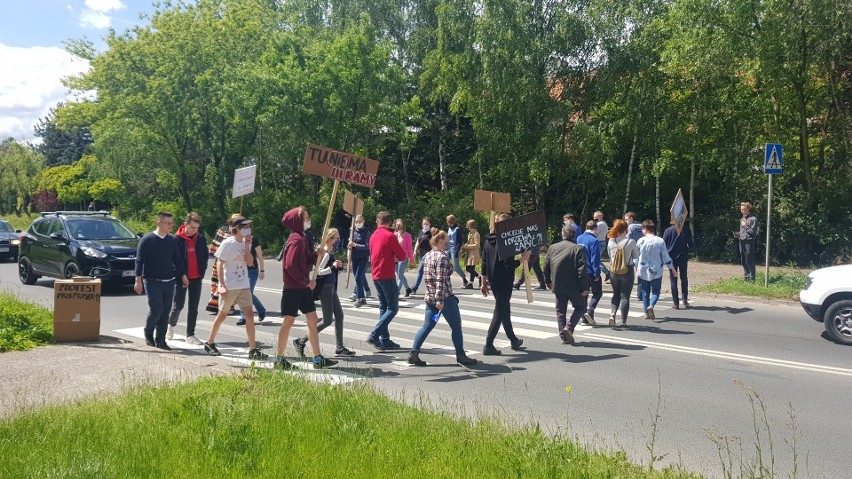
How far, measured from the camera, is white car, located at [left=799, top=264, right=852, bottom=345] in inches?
412

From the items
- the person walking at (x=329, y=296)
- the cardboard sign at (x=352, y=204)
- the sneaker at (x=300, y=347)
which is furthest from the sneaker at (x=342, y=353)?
the cardboard sign at (x=352, y=204)

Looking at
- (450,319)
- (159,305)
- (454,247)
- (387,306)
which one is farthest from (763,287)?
(159,305)

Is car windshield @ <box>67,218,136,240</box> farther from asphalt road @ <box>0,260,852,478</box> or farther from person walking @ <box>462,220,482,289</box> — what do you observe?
person walking @ <box>462,220,482,289</box>

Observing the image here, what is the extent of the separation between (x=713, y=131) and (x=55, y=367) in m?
21.9

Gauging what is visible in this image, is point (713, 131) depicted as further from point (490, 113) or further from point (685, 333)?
point (685, 333)

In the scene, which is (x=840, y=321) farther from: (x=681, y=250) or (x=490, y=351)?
(x=490, y=351)

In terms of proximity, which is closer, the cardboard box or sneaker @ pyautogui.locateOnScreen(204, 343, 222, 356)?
sneaker @ pyautogui.locateOnScreen(204, 343, 222, 356)

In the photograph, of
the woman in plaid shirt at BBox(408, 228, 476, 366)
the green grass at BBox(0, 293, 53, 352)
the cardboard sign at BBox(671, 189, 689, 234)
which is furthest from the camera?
the cardboard sign at BBox(671, 189, 689, 234)

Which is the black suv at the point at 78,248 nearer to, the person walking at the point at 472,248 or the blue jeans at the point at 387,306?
the person walking at the point at 472,248

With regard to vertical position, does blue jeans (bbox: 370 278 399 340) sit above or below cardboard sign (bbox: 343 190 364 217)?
below

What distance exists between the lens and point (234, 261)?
9.23 meters

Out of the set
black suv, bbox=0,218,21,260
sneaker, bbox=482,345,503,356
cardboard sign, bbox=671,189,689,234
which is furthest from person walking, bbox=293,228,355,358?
black suv, bbox=0,218,21,260

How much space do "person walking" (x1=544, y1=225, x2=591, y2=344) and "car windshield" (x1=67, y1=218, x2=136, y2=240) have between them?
11180mm

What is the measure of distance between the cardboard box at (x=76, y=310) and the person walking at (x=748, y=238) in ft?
43.8
